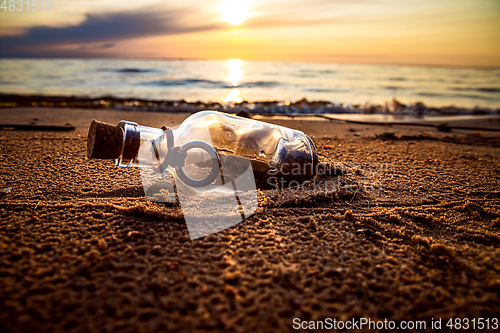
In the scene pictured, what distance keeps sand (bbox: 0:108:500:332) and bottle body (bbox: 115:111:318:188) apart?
0.46ft

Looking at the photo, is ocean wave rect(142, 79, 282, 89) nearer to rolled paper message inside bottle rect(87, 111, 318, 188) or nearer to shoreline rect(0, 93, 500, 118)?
shoreline rect(0, 93, 500, 118)

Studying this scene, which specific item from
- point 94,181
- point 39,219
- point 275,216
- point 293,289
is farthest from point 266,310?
point 94,181

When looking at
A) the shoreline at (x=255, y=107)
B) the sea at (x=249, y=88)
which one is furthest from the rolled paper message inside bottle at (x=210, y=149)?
the sea at (x=249, y=88)

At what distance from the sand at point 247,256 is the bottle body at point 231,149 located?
141 millimetres

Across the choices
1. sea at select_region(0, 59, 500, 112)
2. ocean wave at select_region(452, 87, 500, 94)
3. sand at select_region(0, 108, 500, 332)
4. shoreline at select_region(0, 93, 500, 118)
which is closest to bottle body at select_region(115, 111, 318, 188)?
sand at select_region(0, 108, 500, 332)

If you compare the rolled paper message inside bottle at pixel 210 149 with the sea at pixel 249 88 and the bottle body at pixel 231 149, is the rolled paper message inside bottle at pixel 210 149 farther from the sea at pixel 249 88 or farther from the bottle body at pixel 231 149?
the sea at pixel 249 88

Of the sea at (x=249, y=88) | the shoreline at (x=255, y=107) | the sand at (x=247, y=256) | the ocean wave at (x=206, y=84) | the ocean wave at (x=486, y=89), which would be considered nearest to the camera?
the sand at (x=247, y=256)

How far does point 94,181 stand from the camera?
1.81 metres

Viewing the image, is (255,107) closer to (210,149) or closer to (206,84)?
(210,149)

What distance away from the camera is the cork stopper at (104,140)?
1.31m

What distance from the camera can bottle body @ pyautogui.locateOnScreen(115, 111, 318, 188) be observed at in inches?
58.1

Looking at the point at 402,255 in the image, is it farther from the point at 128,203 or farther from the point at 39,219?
the point at 39,219

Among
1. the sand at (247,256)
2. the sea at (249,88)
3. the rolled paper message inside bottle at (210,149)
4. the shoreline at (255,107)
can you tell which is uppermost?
the sea at (249,88)

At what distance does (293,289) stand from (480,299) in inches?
25.2
